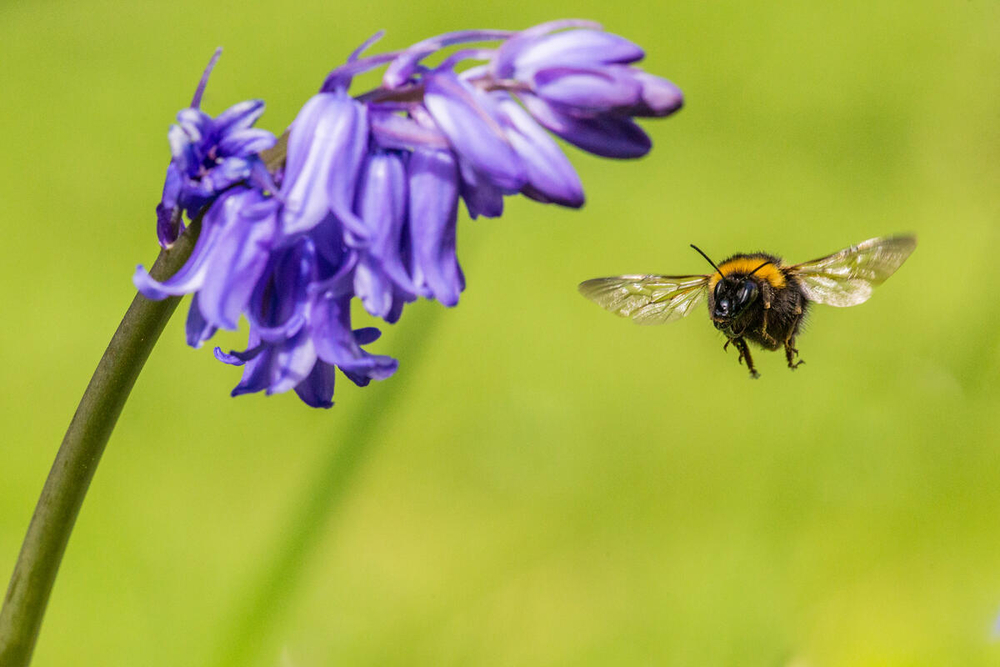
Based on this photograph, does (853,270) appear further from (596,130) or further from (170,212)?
(170,212)

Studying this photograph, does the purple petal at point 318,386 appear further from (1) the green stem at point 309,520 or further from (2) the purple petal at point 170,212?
(1) the green stem at point 309,520

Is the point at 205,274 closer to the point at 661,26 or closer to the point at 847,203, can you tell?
the point at 847,203

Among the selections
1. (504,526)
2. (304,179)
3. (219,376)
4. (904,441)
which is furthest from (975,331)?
(304,179)

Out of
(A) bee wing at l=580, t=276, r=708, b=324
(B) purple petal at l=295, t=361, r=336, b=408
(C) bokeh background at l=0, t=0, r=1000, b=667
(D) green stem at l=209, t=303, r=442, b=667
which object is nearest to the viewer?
(B) purple petal at l=295, t=361, r=336, b=408

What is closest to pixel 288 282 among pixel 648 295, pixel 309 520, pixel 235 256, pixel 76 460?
pixel 235 256

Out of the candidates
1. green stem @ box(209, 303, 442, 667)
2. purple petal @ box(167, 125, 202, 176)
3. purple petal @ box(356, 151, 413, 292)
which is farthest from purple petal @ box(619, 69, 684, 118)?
green stem @ box(209, 303, 442, 667)

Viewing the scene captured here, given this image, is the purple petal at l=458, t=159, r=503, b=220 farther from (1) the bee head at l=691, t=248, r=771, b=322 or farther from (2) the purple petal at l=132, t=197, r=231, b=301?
(1) the bee head at l=691, t=248, r=771, b=322
